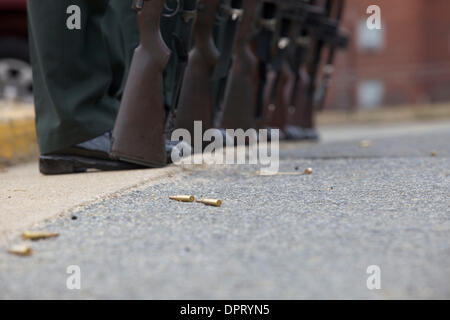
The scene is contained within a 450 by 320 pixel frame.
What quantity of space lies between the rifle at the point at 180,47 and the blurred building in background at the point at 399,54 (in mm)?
14955

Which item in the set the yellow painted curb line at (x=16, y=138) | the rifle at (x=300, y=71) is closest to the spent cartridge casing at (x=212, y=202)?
the yellow painted curb line at (x=16, y=138)

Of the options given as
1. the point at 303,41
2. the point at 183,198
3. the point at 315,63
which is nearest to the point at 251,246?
the point at 183,198

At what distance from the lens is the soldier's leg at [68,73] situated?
3.22 m

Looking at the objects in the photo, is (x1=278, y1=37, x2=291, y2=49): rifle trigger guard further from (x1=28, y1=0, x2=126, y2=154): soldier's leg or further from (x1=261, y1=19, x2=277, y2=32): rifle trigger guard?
(x1=28, y1=0, x2=126, y2=154): soldier's leg

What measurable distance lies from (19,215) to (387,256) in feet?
3.57

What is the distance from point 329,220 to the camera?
6.86 ft

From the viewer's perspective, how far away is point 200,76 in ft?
12.5

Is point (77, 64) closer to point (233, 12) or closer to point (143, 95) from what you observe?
point (143, 95)

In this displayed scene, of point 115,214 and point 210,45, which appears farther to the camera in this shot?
point 210,45

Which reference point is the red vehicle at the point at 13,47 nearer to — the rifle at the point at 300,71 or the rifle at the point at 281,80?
the rifle at the point at 281,80

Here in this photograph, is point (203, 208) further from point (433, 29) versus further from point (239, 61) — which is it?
point (433, 29)

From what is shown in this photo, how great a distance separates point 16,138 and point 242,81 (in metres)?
1.62

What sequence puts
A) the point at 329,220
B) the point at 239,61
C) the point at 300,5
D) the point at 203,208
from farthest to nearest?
the point at 300,5 → the point at 239,61 → the point at 203,208 → the point at 329,220
